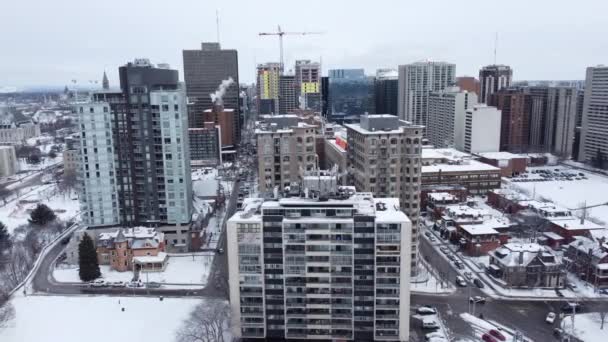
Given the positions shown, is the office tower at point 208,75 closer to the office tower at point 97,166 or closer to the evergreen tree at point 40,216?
the evergreen tree at point 40,216

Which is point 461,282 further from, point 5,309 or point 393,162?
point 5,309

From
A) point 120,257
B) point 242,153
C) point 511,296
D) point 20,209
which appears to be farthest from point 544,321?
point 242,153

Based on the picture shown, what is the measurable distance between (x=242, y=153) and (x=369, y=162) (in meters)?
117

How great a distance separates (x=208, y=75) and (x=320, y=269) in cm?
15695

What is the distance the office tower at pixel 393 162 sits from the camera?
6944 cm

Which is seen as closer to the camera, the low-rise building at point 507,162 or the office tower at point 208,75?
the low-rise building at point 507,162

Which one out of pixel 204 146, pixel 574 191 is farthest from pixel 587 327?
pixel 204 146

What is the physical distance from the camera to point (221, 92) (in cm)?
18500

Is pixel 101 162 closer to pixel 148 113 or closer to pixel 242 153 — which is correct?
pixel 148 113

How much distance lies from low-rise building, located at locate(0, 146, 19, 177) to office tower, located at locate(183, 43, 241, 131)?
6684cm

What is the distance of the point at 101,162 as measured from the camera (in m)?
79.7

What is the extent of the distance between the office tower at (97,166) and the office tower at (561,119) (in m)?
147

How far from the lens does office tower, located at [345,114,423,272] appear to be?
69.4 m

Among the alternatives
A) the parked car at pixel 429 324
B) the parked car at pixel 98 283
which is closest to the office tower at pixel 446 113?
the parked car at pixel 429 324
